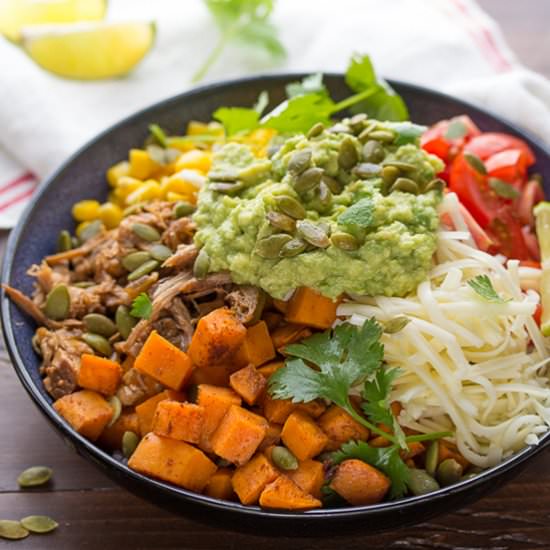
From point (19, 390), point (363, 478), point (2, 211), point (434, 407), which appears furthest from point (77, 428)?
point (2, 211)

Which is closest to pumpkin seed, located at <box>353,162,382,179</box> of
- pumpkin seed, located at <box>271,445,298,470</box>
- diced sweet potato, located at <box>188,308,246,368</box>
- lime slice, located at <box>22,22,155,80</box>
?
diced sweet potato, located at <box>188,308,246,368</box>

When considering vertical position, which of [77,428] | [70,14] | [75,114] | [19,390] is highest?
[70,14]

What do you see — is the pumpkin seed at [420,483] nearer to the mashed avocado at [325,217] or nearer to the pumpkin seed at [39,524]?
the mashed avocado at [325,217]

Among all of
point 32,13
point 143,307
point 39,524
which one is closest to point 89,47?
point 32,13

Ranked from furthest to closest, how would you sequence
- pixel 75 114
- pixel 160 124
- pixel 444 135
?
pixel 75 114 < pixel 160 124 < pixel 444 135

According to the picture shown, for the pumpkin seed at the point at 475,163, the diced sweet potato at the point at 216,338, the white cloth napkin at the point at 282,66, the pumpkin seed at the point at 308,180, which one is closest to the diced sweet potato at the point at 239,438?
the diced sweet potato at the point at 216,338

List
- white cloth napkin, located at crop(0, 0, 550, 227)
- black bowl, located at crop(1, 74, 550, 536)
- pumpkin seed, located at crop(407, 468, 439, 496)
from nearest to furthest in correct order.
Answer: black bowl, located at crop(1, 74, 550, 536) < pumpkin seed, located at crop(407, 468, 439, 496) < white cloth napkin, located at crop(0, 0, 550, 227)

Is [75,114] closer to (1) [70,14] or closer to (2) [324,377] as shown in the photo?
(1) [70,14]

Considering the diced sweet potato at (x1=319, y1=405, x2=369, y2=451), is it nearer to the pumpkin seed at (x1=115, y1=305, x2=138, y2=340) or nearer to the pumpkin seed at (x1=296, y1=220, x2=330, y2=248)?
the pumpkin seed at (x1=296, y1=220, x2=330, y2=248)
